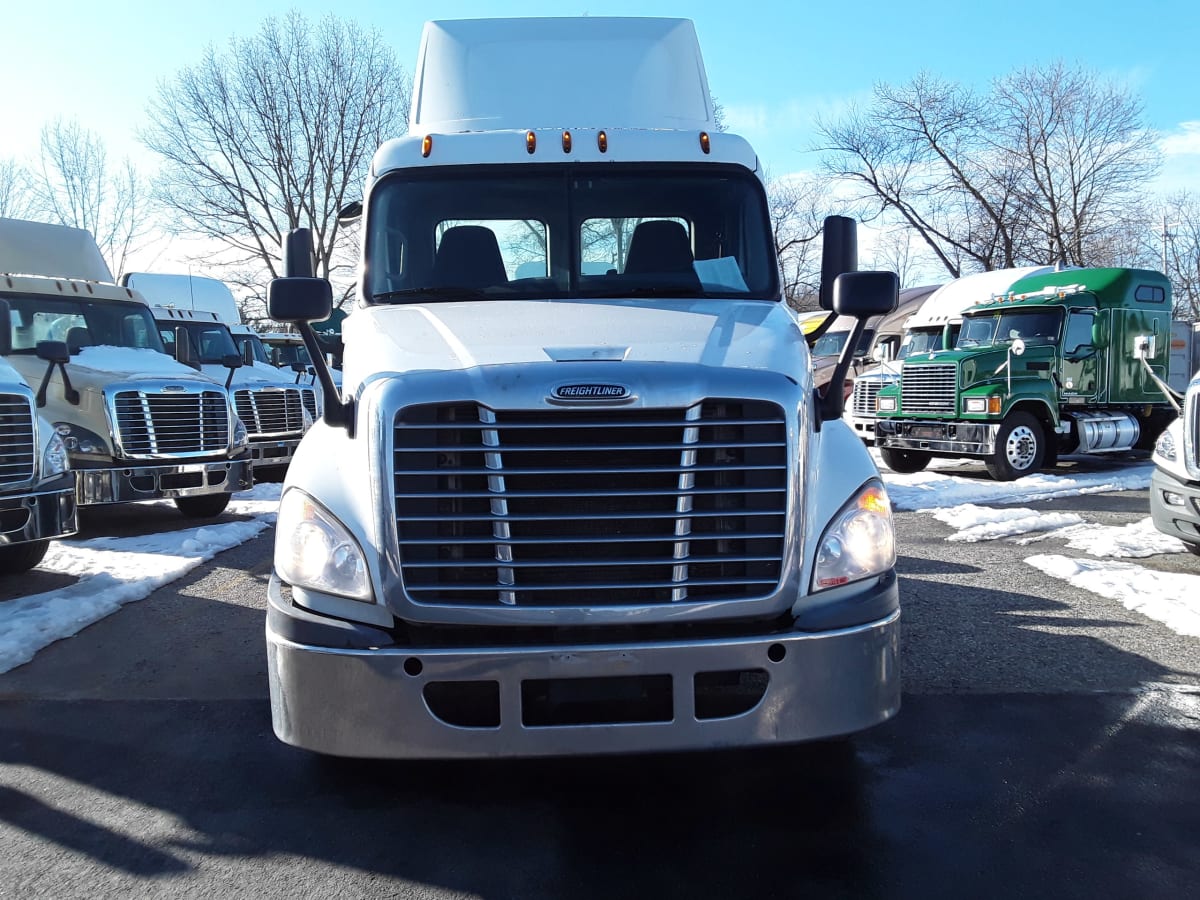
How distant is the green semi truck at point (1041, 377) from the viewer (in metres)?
14.5

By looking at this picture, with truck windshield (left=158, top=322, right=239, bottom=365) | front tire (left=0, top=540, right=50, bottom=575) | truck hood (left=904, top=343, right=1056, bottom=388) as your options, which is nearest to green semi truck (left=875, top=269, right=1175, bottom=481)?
truck hood (left=904, top=343, right=1056, bottom=388)

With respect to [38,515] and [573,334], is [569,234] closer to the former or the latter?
[573,334]

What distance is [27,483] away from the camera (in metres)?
7.17

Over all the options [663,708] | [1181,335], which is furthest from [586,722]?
[1181,335]

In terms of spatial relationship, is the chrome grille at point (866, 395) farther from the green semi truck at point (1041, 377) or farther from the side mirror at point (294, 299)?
the side mirror at point (294, 299)

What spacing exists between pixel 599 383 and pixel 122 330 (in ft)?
32.3

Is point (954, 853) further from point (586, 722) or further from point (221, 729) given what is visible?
point (221, 729)

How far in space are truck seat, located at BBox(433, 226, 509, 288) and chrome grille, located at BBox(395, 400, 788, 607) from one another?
150 cm

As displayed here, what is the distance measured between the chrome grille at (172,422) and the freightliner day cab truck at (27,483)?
7.71 feet

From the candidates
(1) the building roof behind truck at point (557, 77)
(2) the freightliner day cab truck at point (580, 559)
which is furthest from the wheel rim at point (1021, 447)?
(2) the freightliner day cab truck at point (580, 559)

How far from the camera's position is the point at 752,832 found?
3.34 m

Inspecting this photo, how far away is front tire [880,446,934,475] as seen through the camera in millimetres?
16516

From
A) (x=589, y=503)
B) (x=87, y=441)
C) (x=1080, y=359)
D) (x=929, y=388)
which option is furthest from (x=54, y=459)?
(x=1080, y=359)

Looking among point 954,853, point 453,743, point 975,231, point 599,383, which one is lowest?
point 954,853
